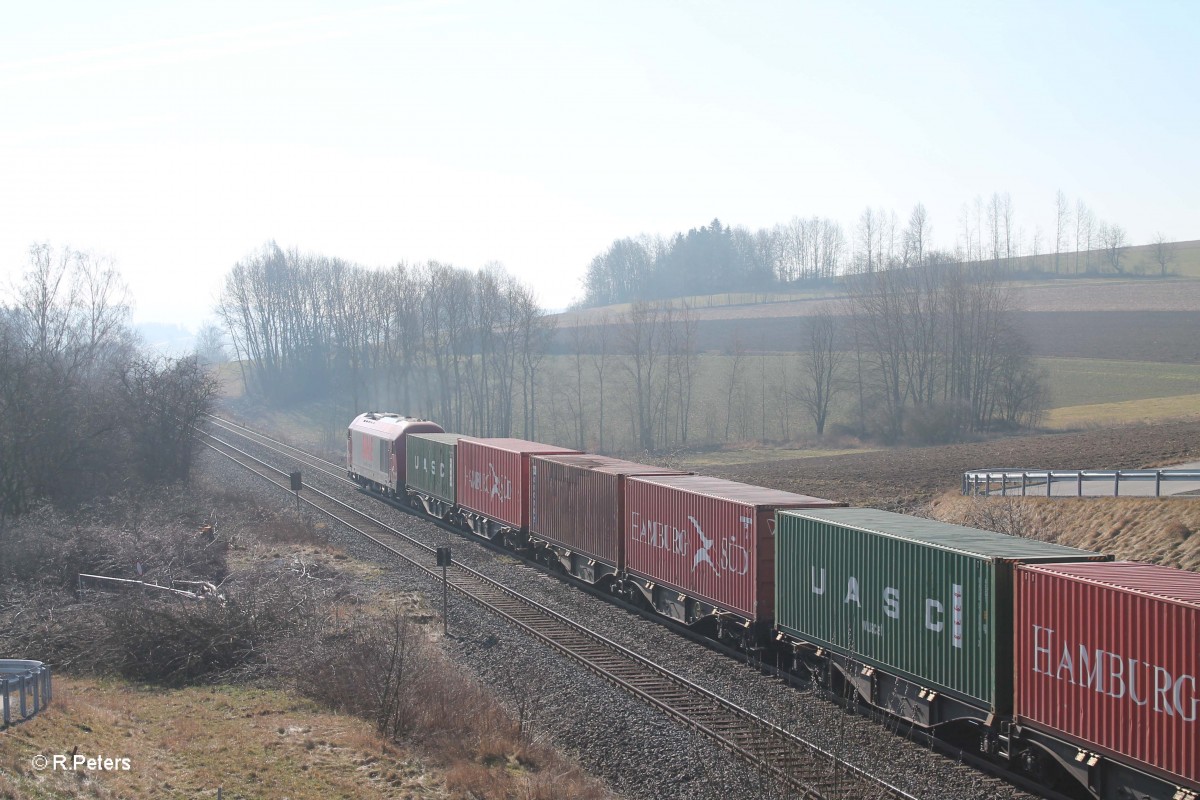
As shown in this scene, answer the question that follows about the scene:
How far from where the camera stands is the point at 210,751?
12.1m

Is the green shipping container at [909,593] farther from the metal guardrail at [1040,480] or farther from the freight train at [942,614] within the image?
the metal guardrail at [1040,480]

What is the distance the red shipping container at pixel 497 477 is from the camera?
27422mm

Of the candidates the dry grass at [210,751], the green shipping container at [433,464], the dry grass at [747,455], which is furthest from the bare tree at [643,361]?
the dry grass at [210,751]

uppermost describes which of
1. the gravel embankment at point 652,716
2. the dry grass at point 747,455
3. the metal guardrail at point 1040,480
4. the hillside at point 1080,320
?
the hillside at point 1080,320

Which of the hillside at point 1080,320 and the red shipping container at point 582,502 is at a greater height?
the hillside at point 1080,320

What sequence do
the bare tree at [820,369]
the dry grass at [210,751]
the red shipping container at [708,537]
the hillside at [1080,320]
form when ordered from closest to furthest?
the dry grass at [210,751] < the red shipping container at [708,537] < the bare tree at [820,369] < the hillside at [1080,320]

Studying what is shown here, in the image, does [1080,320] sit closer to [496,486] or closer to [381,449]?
[381,449]

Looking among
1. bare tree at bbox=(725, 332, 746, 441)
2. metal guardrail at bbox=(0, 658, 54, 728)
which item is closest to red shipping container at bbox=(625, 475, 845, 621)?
metal guardrail at bbox=(0, 658, 54, 728)

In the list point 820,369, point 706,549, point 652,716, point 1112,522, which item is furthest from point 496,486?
point 820,369

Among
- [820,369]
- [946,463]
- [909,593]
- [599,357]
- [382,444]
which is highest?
[599,357]

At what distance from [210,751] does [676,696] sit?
7.05m

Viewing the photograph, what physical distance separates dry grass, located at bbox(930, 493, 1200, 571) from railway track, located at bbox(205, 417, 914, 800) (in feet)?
36.2

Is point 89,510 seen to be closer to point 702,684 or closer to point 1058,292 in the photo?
point 702,684

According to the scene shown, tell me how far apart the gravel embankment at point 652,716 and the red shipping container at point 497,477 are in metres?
4.50
